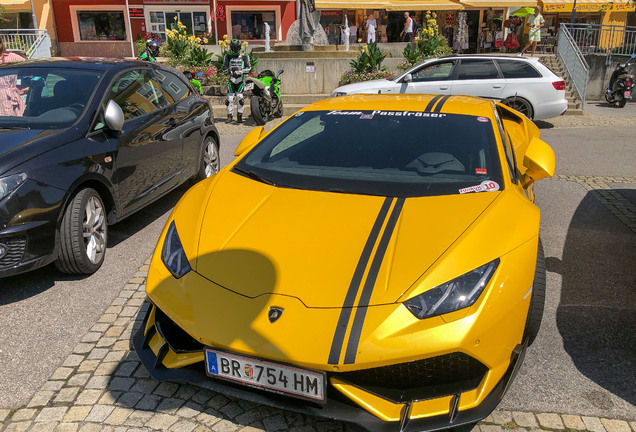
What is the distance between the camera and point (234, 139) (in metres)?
10.2

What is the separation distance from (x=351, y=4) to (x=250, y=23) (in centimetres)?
864

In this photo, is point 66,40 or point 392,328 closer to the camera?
point 392,328

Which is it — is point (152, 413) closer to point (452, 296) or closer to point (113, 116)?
point (452, 296)

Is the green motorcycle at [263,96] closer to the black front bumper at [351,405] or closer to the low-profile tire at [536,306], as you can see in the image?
the low-profile tire at [536,306]

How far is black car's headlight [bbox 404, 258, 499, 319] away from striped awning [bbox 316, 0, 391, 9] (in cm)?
2351

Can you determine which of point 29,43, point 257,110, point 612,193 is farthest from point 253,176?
point 29,43

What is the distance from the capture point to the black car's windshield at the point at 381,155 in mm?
3174

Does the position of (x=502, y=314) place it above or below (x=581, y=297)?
above

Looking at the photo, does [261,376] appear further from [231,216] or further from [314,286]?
[231,216]

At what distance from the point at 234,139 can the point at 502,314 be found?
8.41 m

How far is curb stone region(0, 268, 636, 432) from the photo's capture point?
2543 millimetres

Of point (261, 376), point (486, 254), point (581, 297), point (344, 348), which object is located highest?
point (486, 254)

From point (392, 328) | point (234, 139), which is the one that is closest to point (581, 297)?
point (392, 328)

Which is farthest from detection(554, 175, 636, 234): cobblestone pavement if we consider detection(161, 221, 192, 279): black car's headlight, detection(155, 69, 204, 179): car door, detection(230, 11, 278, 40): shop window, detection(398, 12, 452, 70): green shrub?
detection(230, 11, 278, 40): shop window
